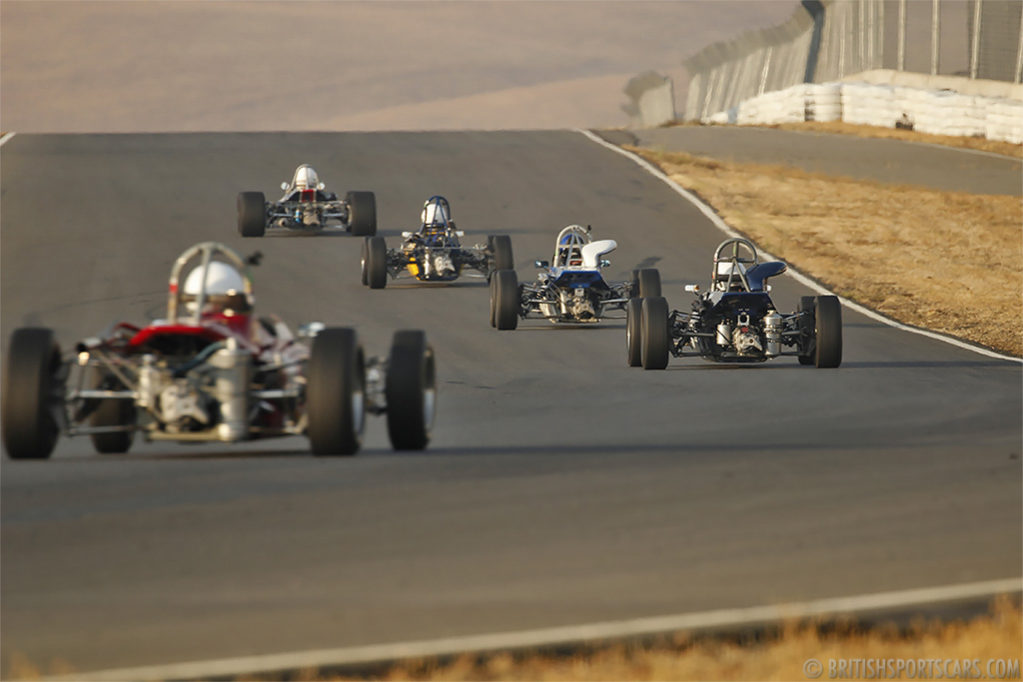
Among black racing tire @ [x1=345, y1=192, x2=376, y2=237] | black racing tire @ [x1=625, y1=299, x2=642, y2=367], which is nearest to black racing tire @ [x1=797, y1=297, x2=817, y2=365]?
black racing tire @ [x1=625, y1=299, x2=642, y2=367]

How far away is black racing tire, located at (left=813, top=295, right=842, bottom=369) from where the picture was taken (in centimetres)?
1992

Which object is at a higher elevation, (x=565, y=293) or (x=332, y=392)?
(x=565, y=293)

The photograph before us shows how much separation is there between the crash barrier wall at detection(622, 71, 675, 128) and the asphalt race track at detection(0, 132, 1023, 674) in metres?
57.3

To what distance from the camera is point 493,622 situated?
8812 millimetres

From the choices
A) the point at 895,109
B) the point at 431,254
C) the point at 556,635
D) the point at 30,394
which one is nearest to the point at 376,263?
the point at 431,254

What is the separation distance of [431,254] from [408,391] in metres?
16.6

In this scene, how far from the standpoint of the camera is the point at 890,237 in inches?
1490

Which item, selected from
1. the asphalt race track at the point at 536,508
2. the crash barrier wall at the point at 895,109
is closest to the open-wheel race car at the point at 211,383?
the asphalt race track at the point at 536,508

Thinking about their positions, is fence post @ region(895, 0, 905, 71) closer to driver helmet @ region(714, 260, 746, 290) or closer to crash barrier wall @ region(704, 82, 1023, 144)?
crash barrier wall @ region(704, 82, 1023, 144)

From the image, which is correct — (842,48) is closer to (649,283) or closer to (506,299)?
(506,299)

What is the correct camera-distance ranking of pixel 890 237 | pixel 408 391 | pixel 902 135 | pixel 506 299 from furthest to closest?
pixel 902 135
pixel 890 237
pixel 506 299
pixel 408 391

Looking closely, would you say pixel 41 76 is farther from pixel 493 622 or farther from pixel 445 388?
pixel 493 622

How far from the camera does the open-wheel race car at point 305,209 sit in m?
34.2

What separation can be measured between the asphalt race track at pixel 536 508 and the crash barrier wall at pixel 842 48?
2670cm
